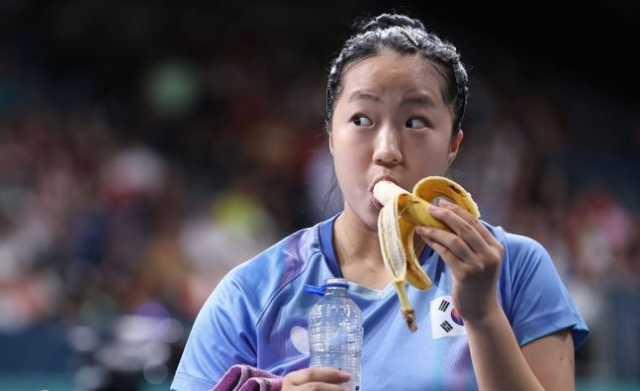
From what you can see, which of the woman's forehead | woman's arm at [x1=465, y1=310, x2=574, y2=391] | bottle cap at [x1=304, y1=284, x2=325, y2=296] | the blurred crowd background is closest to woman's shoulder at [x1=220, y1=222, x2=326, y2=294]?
bottle cap at [x1=304, y1=284, x2=325, y2=296]

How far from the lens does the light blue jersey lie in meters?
2.07

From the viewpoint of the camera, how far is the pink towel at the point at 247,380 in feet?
6.56

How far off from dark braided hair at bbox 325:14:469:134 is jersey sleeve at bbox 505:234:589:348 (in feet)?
1.10

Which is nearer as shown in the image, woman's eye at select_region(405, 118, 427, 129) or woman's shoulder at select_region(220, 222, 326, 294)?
woman's eye at select_region(405, 118, 427, 129)

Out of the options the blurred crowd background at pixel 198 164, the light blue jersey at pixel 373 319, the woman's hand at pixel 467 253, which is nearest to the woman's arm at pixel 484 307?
the woman's hand at pixel 467 253

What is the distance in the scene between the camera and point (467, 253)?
1.77 metres

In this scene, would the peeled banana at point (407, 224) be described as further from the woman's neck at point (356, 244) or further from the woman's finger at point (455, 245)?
the woman's neck at point (356, 244)

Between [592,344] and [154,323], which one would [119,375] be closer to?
[154,323]

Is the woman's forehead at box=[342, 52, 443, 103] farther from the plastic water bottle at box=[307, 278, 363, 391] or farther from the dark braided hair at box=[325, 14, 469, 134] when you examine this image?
the plastic water bottle at box=[307, 278, 363, 391]

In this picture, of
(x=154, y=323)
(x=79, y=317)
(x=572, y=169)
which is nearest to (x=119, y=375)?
(x=154, y=323)

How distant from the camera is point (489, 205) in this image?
319 inches

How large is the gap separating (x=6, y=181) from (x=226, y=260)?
159 centimetres

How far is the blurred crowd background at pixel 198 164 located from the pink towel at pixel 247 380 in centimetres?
222

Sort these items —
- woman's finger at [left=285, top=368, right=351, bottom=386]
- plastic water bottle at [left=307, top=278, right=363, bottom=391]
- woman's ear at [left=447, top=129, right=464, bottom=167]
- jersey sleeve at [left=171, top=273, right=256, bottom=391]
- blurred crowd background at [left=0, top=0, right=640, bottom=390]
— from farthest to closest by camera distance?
blurred crowd background at [left=0, top=0, right=640, bottom=390]
woman's ear at [left=447, top=129, right=464, bottom=167]
jersey sleeve at [left=171, top=273, right=256, bottom=391]
plastic water bottle at [left=307, top=278, right=363, bottom=391]
woman's finger at [left=285, top=368, right=351, bottom=386]
